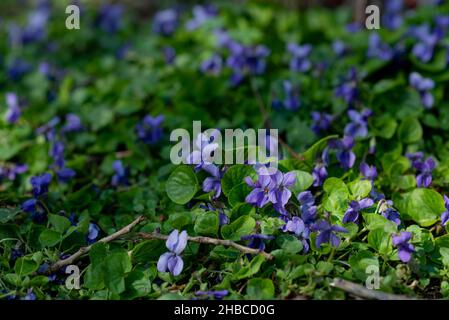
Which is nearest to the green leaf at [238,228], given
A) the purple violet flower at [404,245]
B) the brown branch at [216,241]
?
the brown branch at [216,241]

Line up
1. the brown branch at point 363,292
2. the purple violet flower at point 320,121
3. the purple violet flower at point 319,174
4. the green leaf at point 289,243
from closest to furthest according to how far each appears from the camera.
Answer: the brown branch at point 363,292, the green leaf at point 289,243, the purple violet flower at point 319,174, the purple violet flower at point 320,121

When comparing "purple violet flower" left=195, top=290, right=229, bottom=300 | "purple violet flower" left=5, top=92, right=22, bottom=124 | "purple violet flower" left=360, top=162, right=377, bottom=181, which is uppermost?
"purple violet flower" left=5, top=92, right=22, bottom=124

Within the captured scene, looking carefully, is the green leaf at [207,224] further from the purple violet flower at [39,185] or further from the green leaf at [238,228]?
the purple violet flower at [39,185]

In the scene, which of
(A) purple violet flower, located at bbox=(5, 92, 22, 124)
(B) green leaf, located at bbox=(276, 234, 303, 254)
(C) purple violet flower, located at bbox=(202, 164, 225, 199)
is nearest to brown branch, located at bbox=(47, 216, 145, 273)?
(C) purple violet flower, located at bbox=(202, 164, 225, 199)

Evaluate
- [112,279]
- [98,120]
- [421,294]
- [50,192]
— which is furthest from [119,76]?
[421,294]

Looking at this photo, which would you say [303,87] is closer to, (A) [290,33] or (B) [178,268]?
(A) [290,33]

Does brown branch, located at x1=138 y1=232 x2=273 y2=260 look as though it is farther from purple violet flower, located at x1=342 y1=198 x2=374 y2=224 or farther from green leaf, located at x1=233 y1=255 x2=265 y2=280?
purple violet flower, located at x1=342 y1=198 x2=374 y2=224

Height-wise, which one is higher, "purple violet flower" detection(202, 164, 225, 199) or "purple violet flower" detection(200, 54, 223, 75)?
"purple violet flower" detection(200, 54, 223, 75)
